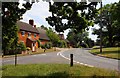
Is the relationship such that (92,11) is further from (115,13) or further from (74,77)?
(115,13)

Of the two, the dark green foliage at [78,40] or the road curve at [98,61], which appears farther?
the dark green foliage at [78,40]

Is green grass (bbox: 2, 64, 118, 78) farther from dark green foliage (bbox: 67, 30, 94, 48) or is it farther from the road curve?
dark green foliage (bbox: 67, 30, 94, 48)

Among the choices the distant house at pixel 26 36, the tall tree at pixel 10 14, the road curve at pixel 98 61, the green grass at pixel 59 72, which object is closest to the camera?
the green grass at pixel 59 72

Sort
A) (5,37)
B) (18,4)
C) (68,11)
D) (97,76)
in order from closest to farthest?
(97,76) → (68,11) → (18,4) → (5,37)

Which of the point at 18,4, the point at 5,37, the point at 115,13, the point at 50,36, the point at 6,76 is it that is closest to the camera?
the point at 6,76

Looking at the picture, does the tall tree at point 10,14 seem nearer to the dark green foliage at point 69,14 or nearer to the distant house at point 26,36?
the dark green foliage at point 69,14

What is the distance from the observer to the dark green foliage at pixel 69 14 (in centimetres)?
1669

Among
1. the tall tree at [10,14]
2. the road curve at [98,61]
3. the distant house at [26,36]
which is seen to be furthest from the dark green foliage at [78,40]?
the tall tree at [10,14]

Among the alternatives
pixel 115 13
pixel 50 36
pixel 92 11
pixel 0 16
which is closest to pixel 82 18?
pixel 92 11

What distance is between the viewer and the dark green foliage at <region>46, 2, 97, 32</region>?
54.7 ft

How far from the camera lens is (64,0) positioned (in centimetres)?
1622

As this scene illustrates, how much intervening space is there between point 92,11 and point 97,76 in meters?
4.85

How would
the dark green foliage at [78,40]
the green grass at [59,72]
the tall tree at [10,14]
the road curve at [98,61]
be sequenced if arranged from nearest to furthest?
the green grass at [59,72] → the tall tree at [10,14] → the road curve at [98,61] → the dark green foliage at [78,40]

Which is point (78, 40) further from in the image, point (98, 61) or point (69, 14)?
point (69, 14)
